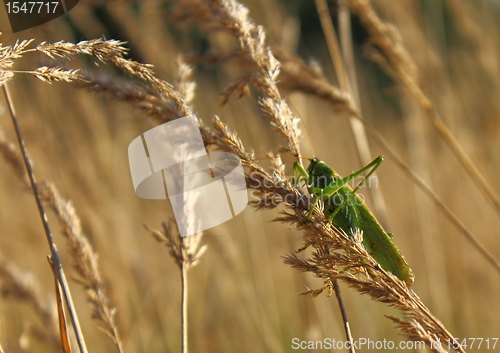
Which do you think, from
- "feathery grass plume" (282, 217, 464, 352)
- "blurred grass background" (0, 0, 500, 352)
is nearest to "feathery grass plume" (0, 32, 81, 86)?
"feathery grass plume" (282, 217, 464, 352)

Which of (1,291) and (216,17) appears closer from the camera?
(216,17)

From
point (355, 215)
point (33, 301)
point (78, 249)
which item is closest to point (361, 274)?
point (355, 215)

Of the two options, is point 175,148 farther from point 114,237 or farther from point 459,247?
point 459,247

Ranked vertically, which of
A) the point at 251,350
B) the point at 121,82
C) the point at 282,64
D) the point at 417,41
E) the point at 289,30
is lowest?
the point at 251,350

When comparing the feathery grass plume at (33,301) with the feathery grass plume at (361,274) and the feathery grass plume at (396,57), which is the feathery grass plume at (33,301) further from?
the feathery grass plume at (396,57)

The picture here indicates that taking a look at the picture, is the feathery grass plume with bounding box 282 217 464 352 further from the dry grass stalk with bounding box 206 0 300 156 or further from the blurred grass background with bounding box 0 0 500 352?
the blurred grass background with bounding box 0 0 500 352

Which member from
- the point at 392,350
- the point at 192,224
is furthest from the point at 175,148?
the point at 392,350

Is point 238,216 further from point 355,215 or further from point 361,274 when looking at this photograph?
point 361,274

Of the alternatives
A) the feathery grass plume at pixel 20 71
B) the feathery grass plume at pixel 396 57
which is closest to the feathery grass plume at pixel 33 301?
the feathery grass plume at pixel 20 71
